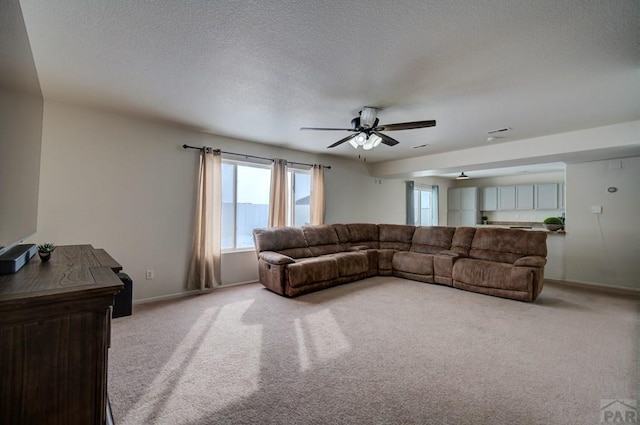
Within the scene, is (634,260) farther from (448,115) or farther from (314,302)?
(314,302)

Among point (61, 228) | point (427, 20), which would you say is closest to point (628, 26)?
point (427, 20)

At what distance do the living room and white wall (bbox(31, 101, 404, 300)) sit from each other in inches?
0.5

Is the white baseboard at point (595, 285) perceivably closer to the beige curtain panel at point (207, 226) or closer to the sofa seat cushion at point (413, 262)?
the sofa seat cushion at point (413, 262)

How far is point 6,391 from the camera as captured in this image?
0.87 metres

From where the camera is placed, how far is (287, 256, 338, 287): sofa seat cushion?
13.5 feet

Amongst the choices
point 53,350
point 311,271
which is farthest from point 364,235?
point 53,350

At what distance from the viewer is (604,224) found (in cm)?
485

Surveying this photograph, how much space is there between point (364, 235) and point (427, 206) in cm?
414

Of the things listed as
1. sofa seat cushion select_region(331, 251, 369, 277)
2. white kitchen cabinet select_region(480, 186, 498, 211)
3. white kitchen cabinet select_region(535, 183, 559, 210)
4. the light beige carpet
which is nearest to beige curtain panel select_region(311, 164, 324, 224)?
sofa seat cushion select_region(331, 251, 369, 277)

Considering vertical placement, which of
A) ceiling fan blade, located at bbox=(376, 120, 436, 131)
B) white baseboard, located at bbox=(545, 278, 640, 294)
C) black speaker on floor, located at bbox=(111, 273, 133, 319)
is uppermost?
ceiling fan blade, located at bbox=(376, 120, 436, 131)

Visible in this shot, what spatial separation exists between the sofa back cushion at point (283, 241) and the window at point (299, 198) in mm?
698

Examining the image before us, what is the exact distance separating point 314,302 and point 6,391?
3223 millimetres

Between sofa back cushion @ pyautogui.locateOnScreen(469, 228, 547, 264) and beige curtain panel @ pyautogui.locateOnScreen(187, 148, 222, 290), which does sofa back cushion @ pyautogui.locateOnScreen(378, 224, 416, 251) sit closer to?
sofa back cushion @ pyautogui.locateOnScreen(469, 228, 547, 264)

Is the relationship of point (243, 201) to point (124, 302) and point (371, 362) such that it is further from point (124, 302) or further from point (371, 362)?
point (371, 362)
